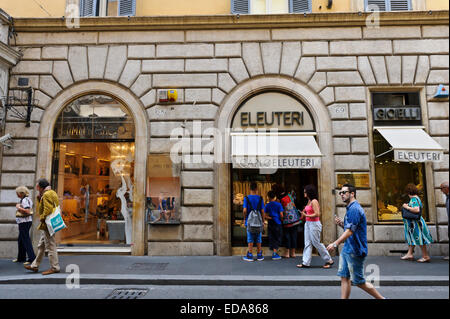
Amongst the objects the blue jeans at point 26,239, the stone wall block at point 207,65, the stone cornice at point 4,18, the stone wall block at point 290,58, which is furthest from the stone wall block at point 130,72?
the blue jeans at point 26,239

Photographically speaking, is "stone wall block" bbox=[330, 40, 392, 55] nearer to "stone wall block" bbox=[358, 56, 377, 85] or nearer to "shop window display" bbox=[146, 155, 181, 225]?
"stone wall block" bbox=[358, 56, 377, 85]

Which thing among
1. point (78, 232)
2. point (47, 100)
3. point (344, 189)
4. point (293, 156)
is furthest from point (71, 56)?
point (344, 189)

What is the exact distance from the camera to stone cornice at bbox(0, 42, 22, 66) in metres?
8.66

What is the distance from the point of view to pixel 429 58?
8.92 m

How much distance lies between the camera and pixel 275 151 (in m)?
8.27

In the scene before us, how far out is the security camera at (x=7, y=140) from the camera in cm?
858

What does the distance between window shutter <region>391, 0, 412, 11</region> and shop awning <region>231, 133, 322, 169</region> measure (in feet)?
16.2

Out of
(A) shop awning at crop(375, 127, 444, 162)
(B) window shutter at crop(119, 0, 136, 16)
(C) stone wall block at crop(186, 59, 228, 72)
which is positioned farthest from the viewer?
(B) window shutter at crop(119, 0, 136, 16)

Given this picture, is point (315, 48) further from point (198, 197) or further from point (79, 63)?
point (79, 63)

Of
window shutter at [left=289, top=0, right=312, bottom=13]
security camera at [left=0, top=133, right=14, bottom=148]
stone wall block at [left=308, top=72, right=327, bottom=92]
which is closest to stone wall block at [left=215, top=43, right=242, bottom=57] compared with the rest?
window shutter at [left=289, top=0, right=312, bottom=13]

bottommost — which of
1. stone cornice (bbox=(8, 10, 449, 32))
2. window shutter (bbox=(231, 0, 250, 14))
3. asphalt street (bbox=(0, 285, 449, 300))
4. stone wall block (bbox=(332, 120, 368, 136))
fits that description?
asphalt street (bbox=(0, 285, 449, 300))

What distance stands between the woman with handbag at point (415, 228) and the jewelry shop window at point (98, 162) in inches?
294

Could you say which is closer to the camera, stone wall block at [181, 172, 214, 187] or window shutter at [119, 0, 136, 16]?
stone wall block at [181, 172, 214, 187]
